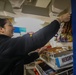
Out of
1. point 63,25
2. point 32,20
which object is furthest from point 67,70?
point 32,20

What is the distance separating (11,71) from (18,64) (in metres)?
0.10

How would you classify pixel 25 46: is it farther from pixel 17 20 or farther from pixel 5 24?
pixel 17 20

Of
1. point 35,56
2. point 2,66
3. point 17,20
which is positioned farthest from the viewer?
point 17,20

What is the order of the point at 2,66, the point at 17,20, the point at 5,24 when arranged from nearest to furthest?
the point at 2,66, the point at 5,24, the point at 17,20

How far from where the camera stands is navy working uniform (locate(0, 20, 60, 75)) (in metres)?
1.37

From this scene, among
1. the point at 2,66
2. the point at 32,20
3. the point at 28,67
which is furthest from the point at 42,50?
the point at 32,20

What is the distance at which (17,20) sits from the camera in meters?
3.29

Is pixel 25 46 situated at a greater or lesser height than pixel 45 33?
lesser

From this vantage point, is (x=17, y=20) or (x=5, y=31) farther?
(x=17, y=20)

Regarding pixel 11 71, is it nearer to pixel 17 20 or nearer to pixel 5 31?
pixel 5 31

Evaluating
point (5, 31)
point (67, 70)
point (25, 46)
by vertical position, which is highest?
point (5, 31)

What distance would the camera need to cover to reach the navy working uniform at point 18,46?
1366 millimetres

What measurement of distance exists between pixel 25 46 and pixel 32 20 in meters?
2.00

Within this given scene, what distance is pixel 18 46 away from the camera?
4.74 feet
